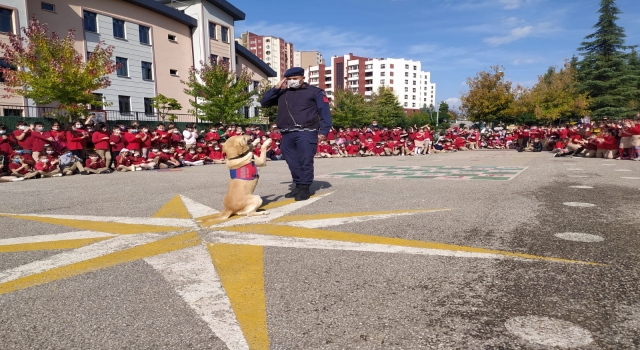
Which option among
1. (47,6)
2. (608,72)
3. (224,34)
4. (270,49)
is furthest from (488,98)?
(270,49)

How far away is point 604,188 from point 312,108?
5025 mm

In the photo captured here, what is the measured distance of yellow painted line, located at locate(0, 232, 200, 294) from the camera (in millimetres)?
2775

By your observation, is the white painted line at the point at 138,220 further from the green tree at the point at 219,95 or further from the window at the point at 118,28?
the window at the point at 118,28

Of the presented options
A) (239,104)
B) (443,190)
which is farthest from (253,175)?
(239,104)

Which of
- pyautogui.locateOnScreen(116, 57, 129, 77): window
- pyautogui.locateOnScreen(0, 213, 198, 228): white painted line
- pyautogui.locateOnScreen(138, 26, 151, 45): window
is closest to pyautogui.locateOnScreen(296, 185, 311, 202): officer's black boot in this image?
pyautogui.locateOnScreen(0, 213, 198, 228): white painted line

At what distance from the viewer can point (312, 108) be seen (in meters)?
6.20

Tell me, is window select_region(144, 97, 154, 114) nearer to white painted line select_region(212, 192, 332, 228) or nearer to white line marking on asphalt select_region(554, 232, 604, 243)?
white painted line select_region(212, 192, 332, 228)

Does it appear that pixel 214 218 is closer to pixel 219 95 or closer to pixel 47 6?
pixel 219 95

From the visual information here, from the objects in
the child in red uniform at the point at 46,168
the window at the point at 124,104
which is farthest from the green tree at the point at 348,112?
the child in red uniform at the point at 46,168

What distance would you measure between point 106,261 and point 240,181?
6.35ft

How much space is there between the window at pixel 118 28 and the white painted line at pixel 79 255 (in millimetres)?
28924

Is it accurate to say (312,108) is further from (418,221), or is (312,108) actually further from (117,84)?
(117,84)

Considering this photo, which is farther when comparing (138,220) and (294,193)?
(294,193)

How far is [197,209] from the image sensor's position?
17.6ft
